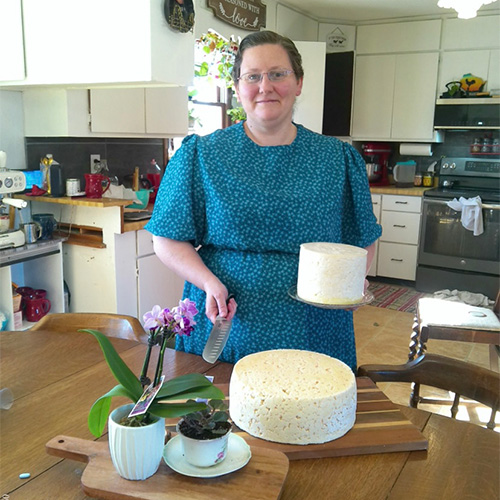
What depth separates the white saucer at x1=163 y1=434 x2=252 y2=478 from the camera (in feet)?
2.74

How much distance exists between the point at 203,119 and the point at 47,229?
1.87m

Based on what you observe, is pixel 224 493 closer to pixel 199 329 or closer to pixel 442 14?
pixel 199 329

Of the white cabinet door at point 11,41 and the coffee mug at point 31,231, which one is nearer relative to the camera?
the white cabinet door at point 11,41

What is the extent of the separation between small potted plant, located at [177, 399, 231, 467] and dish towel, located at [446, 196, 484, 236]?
4.08 meters

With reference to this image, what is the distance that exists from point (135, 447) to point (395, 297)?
4.19 meters

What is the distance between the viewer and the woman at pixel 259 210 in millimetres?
1380

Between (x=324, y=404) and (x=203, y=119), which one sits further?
(x=203, y=119)

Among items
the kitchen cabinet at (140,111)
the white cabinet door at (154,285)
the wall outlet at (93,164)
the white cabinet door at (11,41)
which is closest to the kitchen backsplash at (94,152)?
the wall outlet at (93,164)

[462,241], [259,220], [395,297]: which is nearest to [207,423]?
[259,220]

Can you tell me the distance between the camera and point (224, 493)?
803mm

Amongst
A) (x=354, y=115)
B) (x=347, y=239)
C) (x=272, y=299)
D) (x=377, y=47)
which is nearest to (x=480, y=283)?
(x=354, y=115)

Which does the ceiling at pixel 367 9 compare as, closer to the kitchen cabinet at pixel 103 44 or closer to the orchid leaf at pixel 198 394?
the kitchen cabinet at pixel 103 44

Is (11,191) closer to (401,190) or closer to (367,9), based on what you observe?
(401,190)

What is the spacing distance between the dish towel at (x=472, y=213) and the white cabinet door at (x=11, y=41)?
146 inches
